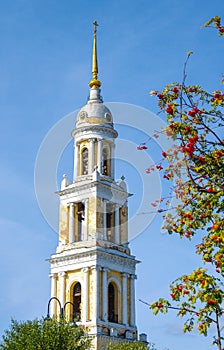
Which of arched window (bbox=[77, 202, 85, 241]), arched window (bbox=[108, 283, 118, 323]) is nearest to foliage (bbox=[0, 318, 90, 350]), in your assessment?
arched window (bbox=[108, 283, 118, 323])

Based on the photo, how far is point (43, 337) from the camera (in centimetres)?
2748

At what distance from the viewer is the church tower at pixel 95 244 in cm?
3706

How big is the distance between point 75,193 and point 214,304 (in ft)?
98.0

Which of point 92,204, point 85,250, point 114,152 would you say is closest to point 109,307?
point 85,250

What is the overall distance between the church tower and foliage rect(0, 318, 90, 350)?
7.19 m

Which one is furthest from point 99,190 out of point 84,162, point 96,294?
point 96,294

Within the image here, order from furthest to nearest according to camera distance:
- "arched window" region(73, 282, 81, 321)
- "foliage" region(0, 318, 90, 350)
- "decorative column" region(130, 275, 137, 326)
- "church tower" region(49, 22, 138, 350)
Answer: "decorative column" region(130, 275, 137, 326)
"arched window" region(73, 282, 81, 321)
"church tower" region(49, 22, 138, 350)
"foliage" region(0, 318, 90, 350)

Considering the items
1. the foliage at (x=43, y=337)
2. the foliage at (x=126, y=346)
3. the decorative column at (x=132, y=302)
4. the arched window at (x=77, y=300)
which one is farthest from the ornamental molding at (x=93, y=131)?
the foliage at (x=43, y=337)

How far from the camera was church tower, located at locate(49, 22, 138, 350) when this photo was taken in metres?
37.1

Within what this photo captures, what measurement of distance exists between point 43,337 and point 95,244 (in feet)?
35.6

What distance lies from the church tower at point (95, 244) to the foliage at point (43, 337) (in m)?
7.19

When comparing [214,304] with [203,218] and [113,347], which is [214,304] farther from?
[113,347]

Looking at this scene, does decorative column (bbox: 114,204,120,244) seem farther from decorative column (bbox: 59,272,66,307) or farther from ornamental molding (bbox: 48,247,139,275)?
decorative column (bbox: 59,272,66,307)

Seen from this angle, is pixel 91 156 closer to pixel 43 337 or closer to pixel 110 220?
pixel 110 220
